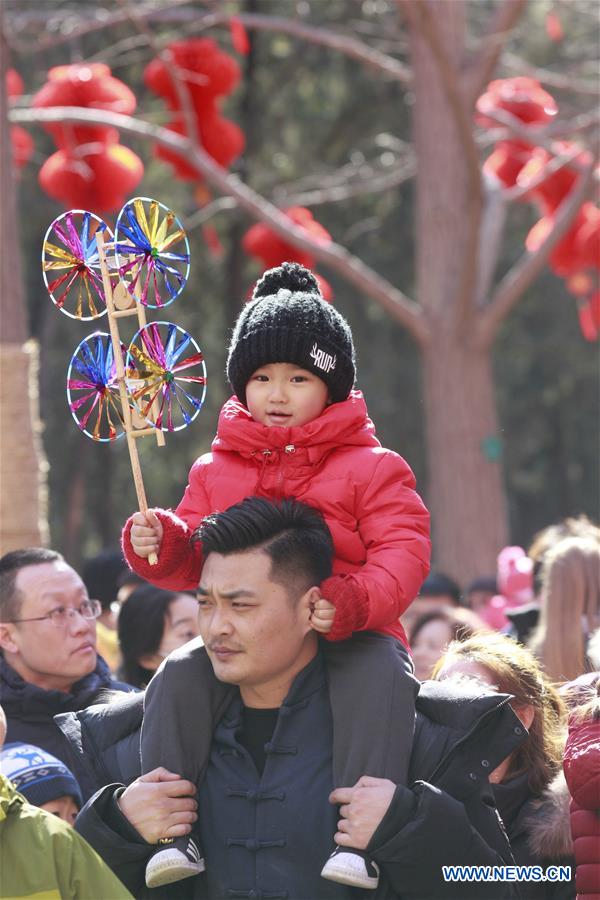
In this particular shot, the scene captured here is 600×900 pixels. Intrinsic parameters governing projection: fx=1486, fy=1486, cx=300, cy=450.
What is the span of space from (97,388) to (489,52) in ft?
20.7

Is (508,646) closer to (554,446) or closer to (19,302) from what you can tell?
(19,302)

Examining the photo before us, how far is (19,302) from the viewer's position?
23.7ft

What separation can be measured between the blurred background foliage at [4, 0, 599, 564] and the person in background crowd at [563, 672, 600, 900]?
10.3 meters

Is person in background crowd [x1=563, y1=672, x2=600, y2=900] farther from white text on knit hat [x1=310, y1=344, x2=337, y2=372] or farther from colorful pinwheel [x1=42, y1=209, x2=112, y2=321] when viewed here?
colorful pinwheel [x1=42, y1=209, x2=112, y2=321]

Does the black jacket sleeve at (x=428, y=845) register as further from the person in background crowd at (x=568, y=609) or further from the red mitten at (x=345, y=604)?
the person in background crowd at (x=568, y=609)

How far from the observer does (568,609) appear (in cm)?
543

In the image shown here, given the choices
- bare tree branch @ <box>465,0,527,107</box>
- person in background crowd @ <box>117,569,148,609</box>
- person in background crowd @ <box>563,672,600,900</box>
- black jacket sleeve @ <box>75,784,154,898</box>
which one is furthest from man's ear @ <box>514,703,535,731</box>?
bare tree branch @ <box>465,0,527,107</box>

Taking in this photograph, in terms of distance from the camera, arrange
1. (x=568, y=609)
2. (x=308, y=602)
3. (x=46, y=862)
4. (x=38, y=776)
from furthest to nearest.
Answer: (x=568, y=609) → (x=38, y=776) → (x=308, y=602) → (x=46, y=862)

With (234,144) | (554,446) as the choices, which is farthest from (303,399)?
(554,446)

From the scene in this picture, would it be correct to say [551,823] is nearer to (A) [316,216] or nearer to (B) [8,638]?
(B) [8,638]

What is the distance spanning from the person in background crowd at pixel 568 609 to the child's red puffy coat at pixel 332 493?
1.94 meters

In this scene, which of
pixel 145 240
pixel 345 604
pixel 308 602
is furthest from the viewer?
pixel 145 240

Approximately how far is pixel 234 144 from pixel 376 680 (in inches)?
307

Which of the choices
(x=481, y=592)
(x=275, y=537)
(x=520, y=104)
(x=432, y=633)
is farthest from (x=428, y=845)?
(x=520, y=104)
